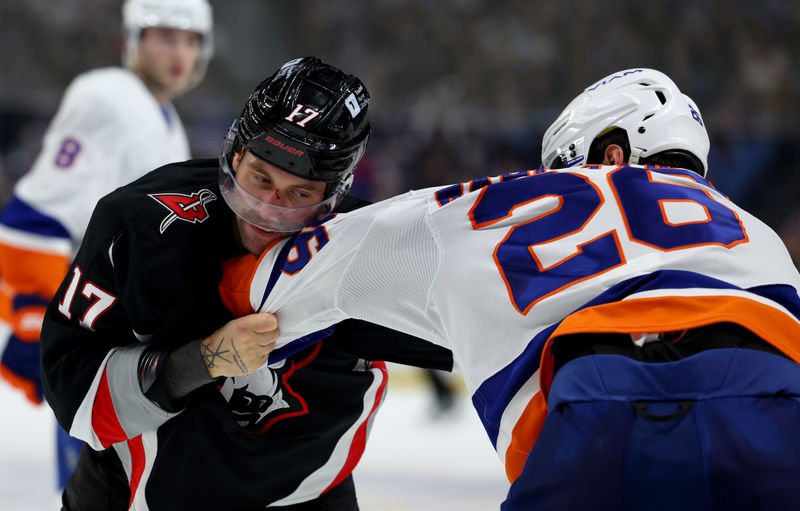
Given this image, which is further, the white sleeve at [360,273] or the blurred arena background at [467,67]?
the blurred arena background at [467,67]

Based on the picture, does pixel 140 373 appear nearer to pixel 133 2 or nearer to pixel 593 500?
pixel 593 500

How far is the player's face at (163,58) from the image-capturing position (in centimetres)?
324

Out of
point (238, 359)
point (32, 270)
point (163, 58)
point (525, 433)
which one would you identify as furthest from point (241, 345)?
point (163, 58)

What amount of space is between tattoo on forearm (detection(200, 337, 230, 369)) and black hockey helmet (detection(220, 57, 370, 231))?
7.9 inches

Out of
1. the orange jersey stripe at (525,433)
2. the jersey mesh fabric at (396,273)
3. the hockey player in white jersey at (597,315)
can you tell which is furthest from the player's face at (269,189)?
the orange jersey stripe at (525,433)

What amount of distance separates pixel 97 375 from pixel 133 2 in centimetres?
206

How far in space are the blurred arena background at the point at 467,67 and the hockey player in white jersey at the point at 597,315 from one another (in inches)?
165

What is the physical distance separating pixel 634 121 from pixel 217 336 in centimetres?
71

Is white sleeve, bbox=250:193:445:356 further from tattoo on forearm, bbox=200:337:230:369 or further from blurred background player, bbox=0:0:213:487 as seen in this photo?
blurred background player, bbox=0:0:213:487

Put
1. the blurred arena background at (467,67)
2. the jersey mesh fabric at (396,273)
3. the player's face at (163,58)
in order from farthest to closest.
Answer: the blurred arena background at (467,67), the player's face at (163,58), the jersey mesh fabric at (396,273)

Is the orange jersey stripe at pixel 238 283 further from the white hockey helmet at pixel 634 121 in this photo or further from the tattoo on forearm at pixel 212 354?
the white hockey helmet at pixel 634 121

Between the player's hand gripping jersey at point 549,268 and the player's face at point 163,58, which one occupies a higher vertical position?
the player's hand gripping jersey at point 549,268

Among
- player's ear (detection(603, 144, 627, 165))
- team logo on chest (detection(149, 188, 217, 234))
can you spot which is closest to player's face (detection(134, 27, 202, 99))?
team logo on chest (detection(149, 188, 217, 234))

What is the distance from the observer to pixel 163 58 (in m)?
3.24
